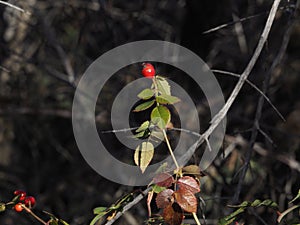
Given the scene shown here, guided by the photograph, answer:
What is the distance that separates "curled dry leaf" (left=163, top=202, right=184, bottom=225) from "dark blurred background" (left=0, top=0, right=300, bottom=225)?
46.8 inches

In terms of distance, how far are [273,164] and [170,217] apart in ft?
5.65

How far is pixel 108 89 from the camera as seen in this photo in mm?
3053

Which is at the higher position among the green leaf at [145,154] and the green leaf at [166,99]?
the green leaf at [166,99]

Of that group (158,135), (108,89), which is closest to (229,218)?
(158,135)

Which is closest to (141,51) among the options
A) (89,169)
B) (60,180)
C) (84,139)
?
(84,139)

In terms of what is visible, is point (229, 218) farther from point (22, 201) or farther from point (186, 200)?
point (22, 201)

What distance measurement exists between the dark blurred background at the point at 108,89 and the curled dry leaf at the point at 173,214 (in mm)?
1189

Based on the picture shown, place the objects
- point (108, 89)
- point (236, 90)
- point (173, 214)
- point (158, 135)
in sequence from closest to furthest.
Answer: point (173, 214)
point (158, 135)
point (236, 90)
point (108, 89)

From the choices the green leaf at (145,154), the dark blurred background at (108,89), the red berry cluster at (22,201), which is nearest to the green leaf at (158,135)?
the green leaf at (145,154)

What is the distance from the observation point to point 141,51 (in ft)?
8.24

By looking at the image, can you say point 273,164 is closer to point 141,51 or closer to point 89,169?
point 141,51

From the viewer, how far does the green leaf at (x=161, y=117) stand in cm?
125

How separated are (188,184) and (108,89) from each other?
1.87 metres

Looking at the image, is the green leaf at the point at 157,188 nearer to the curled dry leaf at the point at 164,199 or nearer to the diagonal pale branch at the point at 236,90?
the curled dry leaf at the point at 164,199
